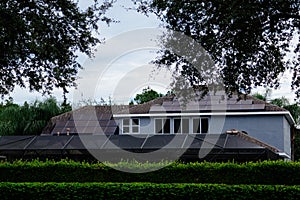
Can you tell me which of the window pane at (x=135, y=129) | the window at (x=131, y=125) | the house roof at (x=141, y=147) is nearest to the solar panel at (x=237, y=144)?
the house roof at (x=141, y=147)

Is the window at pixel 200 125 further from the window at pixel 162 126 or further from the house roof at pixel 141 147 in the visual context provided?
the house roof at pixel 141 147

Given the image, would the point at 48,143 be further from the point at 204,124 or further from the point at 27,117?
the point at 27,117

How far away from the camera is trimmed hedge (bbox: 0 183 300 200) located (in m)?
12.2

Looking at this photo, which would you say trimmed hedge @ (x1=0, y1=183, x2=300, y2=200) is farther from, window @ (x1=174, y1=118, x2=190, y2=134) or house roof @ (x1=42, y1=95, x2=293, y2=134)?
window @ (x1=174, y1=118, x2=190, y2=134)

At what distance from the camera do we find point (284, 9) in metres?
11.0

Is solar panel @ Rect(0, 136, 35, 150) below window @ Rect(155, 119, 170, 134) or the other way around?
below

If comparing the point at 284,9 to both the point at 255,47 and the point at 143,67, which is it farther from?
the point at 143,67

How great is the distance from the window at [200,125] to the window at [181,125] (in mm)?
545

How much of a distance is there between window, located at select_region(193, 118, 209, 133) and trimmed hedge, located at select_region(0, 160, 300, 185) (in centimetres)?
1761

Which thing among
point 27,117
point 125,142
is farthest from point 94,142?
point 27,117

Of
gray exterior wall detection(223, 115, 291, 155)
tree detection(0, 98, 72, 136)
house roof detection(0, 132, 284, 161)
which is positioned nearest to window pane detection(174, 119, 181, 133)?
gray exterior wall detection(223, 115, 291, 155)

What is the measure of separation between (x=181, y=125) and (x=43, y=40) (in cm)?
2085

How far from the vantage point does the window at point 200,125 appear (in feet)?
102

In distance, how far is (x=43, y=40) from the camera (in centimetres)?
1161
